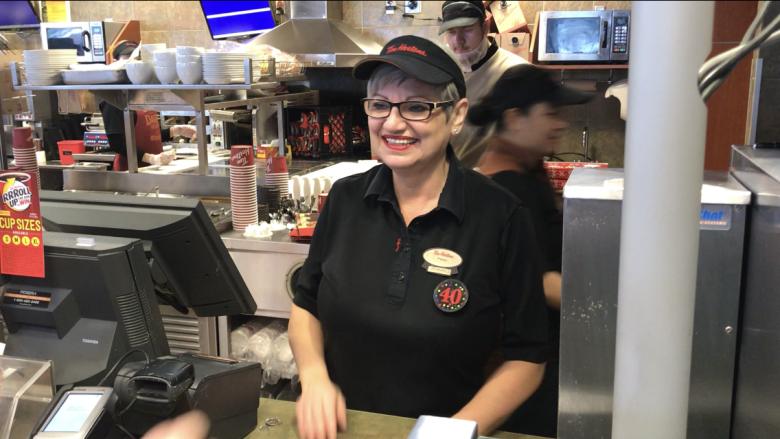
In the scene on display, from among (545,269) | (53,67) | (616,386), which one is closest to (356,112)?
(53,67)

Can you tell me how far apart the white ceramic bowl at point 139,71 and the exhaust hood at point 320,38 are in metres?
1.62

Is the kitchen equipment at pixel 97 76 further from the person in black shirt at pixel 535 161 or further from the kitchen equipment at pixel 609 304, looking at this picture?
the kitchen equipment at pixel 609 304

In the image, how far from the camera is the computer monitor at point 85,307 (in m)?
1.24

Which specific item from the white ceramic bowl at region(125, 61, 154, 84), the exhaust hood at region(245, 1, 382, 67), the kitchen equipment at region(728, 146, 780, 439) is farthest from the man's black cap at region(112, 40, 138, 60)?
the kitchen equipment at region(728, 146, 780, 439)

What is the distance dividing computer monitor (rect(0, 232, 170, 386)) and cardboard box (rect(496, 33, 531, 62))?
431 centimetres

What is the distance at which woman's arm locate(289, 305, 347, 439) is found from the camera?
4.24 feet

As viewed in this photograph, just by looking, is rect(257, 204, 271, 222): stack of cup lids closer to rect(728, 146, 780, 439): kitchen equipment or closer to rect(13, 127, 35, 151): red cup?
rect(13, 127, 35, 151): red cup

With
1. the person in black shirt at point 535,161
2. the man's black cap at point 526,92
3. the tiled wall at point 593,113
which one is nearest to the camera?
the person in black shirt at point 535,161

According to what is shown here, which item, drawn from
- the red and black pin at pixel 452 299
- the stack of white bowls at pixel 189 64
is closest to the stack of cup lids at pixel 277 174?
the stack of white bowls at pixel 189 64

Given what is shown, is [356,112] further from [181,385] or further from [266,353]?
[181,385]

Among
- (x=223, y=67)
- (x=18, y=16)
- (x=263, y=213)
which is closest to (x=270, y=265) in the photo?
(x=263, y=213)

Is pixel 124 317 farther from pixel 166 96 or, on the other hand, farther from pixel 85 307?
pixel 166 96

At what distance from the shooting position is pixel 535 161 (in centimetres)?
207

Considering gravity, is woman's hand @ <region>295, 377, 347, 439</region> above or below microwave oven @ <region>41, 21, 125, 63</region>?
below
